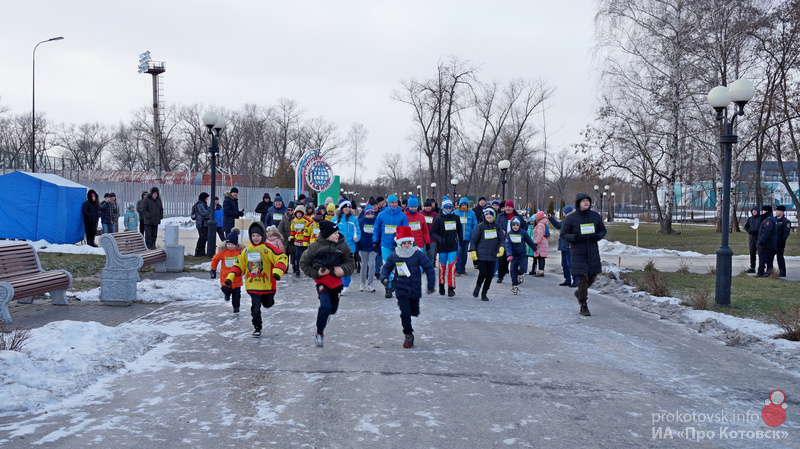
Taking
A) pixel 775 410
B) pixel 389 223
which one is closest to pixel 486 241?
pixel 389 223

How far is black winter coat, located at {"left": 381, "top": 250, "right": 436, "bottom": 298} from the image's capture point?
740 cm

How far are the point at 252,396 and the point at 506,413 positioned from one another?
2174 millimetres

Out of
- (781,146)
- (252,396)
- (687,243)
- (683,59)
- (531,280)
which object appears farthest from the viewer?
(781,146)

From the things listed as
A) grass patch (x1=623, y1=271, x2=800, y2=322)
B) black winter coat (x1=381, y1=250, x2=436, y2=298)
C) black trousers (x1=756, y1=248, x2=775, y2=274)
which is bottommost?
grass patch (x1=623, y1=271, x2=800, y2=322)

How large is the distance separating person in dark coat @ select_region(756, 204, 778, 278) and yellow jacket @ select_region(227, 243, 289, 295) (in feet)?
41.5

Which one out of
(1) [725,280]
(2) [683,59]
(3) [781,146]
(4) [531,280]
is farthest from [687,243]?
(1) [725,280]

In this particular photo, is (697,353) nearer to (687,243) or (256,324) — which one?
(256,324)

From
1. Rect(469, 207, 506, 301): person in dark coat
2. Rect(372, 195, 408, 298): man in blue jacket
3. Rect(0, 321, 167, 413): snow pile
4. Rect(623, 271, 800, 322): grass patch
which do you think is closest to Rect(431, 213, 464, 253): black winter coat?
Rect(469, 207, 506, 301): person in dark coat

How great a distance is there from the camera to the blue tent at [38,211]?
19578 millimetres

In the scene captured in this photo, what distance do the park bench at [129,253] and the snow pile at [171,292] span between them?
0.49 m

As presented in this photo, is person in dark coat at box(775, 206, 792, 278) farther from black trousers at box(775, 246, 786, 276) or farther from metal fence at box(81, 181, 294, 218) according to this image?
metal fence at box(81, 181, 294, 218)

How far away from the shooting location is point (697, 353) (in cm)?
723

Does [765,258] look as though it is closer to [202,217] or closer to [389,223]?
[389,223]

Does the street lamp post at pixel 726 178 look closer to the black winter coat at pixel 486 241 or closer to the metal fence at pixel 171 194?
the black winter coat at pixel 486 241
